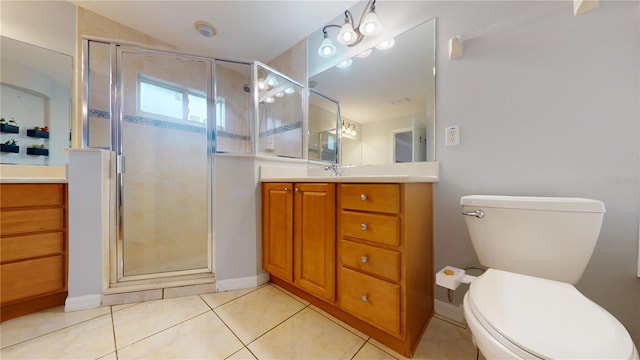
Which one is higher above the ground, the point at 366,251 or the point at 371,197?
the point at 371,197

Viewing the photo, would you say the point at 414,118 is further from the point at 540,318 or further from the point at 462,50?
the point at 540,318

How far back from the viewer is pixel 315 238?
1283mm

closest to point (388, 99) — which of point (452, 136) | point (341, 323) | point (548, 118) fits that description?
point (452, 136)

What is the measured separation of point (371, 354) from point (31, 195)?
2114 mm

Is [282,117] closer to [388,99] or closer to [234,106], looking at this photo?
[234,106]

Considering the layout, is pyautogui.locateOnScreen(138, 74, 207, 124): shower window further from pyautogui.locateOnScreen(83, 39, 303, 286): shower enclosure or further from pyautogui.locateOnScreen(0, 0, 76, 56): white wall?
pyautogui.locateOnScreen(0, 0, 76, 56): white wall

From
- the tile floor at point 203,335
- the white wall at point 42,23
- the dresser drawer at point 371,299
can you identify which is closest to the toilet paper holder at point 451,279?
the dresser drawer at point 371,299

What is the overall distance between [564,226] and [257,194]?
1.69 m

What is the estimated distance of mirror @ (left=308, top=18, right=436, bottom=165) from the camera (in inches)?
53.9

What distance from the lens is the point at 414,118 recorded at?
143cm

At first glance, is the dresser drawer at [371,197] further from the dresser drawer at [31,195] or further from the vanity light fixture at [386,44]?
the dresser drawer at [31,195]

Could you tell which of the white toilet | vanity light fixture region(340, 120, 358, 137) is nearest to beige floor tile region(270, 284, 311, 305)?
the white toilet

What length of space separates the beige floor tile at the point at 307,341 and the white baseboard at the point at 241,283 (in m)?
0.51

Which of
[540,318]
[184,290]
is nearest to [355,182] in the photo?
[540,318]
